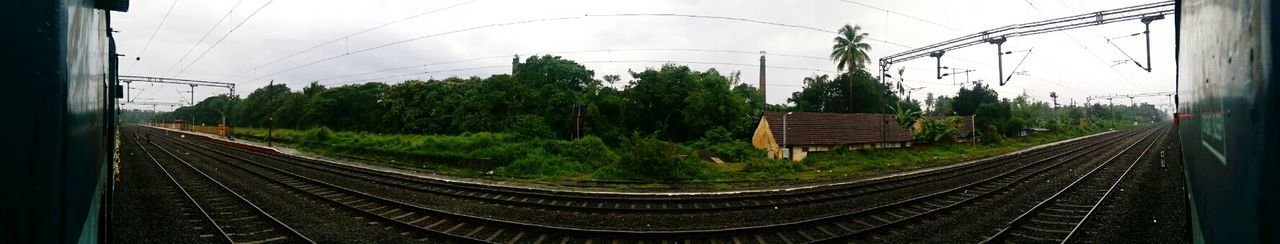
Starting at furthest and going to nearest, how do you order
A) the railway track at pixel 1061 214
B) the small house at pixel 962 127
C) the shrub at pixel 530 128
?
the small house at pixel 962 127 < the shrub at pixel 530 128 < the railway track at pixel 1061 214

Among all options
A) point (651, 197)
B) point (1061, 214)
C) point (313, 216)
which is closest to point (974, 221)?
point (1061, 214)

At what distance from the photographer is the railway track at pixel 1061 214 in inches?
338

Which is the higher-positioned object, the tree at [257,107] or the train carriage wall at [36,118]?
the tree at [257,107]

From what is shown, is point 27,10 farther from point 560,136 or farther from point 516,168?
point 560,136

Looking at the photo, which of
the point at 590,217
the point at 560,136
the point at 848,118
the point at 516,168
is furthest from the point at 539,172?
the point at 848,118

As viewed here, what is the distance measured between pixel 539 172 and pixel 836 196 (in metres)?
11.9

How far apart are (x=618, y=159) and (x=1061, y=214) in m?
13.5

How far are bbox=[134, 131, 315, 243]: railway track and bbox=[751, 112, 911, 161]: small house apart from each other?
66.7 ft

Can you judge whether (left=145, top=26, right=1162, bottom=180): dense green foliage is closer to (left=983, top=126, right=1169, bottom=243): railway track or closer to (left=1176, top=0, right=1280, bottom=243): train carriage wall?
(left=983, top=126, right=1169, bottom=243): railway track

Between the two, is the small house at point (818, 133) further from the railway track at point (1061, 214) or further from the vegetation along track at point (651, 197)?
the railway track at point (1061, 214)

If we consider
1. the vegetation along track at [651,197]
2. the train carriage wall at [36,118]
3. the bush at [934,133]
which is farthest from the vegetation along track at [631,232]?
the bush at [934,133]

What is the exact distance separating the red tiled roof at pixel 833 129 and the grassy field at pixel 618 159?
127 cm

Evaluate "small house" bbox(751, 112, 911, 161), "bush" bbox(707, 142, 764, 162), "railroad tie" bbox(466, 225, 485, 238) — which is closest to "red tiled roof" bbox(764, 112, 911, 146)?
"small house" bbox(751, 112, 911, 161)

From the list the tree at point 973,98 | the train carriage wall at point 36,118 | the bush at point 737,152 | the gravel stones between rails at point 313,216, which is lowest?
the gravel stones between rails at point 313,216
